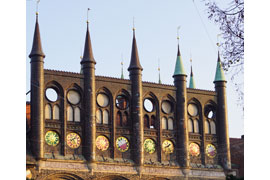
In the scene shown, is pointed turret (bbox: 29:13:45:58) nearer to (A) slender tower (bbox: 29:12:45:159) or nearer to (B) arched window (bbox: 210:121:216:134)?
(A) slender tower (bbox: 29:12:45:159)

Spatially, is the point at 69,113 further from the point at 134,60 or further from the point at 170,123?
the point at 170,123

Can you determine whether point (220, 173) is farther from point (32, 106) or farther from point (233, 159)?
point (32, 106)

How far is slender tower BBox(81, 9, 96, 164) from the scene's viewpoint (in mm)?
56562

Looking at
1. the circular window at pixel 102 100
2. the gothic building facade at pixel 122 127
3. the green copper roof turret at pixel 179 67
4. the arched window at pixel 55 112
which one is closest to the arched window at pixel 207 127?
the gothic building facade at pixel 122 127

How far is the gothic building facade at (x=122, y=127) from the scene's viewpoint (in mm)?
55125

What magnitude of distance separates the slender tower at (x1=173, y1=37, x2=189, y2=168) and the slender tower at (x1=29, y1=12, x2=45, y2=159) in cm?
1492

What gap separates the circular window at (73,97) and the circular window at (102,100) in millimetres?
2133

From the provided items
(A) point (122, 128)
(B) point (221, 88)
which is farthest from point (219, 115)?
(A) point (122, 128)

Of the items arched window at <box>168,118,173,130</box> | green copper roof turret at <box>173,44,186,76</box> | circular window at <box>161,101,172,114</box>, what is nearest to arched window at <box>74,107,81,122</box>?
circular window at <box>161,101,172,114</box>

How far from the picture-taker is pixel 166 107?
63.0 m

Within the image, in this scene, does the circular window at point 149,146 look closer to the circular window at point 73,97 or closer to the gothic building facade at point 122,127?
the gothic building facade at point 122,127

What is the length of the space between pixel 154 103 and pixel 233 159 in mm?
17087

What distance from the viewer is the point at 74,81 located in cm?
5753

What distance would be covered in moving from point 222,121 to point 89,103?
1552 centimetres
